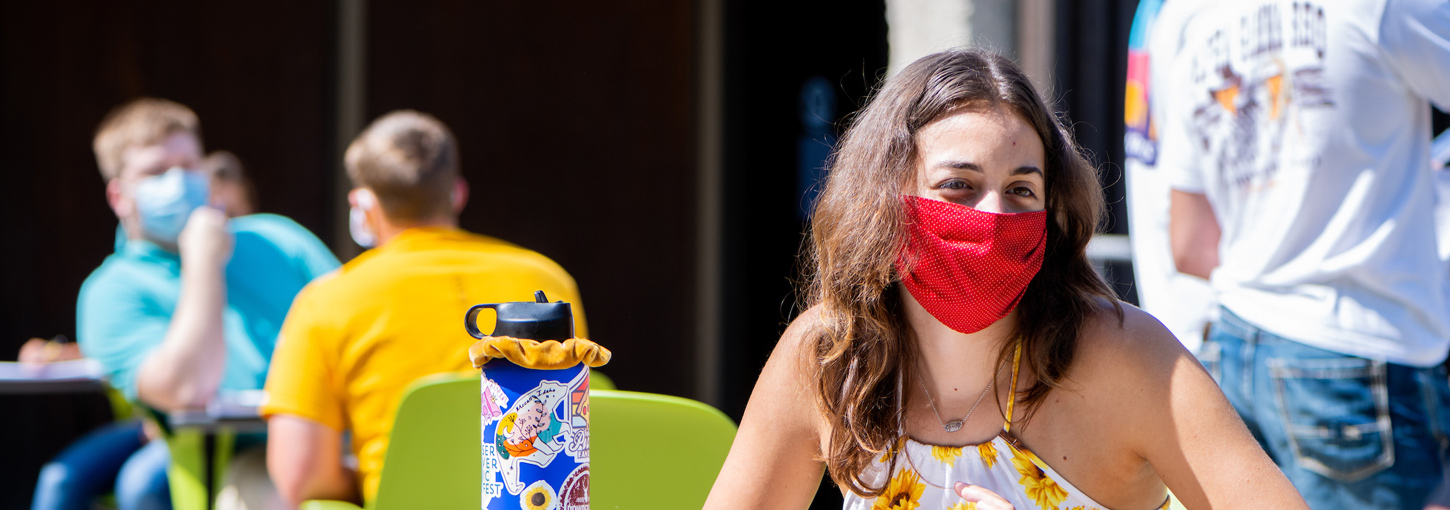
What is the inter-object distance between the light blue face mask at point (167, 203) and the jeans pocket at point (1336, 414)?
3.01 meters

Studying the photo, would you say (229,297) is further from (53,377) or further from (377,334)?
(377,334)

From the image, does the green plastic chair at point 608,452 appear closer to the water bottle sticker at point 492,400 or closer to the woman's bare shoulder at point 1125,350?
Result: the water bottle sticker at point 492,400

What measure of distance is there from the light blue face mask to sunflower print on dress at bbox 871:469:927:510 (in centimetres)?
280

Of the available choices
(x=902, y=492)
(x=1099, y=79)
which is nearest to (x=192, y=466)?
(x=902, y=492)

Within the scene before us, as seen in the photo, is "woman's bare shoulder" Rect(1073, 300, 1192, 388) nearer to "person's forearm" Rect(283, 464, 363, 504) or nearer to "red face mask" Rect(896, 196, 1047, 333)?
"red face mask" Rect(896, 196, 1047, 333)

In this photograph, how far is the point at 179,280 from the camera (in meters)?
3.54

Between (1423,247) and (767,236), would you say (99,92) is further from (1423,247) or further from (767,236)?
(1423,247)

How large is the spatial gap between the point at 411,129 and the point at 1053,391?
1.79m

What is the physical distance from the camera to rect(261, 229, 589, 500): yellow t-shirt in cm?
231

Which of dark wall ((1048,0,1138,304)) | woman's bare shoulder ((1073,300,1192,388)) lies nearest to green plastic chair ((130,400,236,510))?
woman's bare shoulder ((1073,300,1192,388))

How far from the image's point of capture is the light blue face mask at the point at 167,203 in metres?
3.50

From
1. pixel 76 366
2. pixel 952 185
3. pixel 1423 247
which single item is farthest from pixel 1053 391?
pixel 76 366

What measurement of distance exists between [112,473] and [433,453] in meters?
2.44

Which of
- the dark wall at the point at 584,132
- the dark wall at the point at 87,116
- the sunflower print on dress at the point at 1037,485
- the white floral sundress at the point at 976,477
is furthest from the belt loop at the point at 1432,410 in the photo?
the dark wall at the point at 87,116
